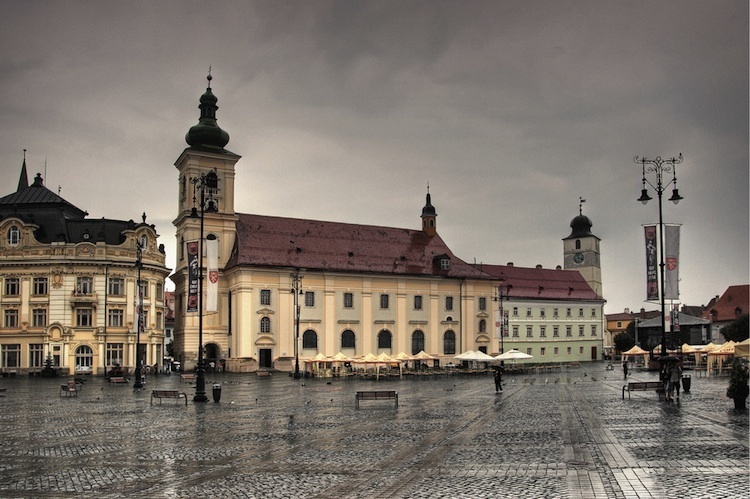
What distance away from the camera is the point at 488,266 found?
366ft

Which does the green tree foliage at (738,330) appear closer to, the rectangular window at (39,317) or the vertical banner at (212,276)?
the vertical banner at (212,276)

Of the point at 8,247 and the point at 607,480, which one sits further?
the point at 8,247

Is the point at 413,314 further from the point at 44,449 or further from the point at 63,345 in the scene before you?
the point at 44,449

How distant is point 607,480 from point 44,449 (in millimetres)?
12506

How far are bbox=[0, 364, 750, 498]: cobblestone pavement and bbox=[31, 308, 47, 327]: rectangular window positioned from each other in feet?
126

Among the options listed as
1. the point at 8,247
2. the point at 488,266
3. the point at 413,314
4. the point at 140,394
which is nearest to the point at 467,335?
the point at 413,314

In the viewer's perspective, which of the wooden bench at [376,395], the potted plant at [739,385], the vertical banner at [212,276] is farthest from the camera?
the vertical banner at [212,276]

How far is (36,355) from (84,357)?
3.78 metres

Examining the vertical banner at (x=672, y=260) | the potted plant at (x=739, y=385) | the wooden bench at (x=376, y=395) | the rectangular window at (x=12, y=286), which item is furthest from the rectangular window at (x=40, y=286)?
the potted plant at (x=739, y=385)

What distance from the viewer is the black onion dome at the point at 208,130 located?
7900 cm

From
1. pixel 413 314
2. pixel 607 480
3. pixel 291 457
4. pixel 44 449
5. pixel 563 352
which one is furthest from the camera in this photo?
pixel 563 352

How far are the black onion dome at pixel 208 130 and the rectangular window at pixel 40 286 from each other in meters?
20.8

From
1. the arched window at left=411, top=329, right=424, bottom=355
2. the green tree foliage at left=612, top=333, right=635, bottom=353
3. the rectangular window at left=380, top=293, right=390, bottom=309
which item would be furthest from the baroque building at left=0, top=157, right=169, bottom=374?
the green tree foliage at left=612, top=333, right=635, bottom=353

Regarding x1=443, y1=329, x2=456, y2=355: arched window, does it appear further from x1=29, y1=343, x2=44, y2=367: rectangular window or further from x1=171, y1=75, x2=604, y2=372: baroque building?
x1=29, y1=343, x2=44, y2=367: rectangular window
